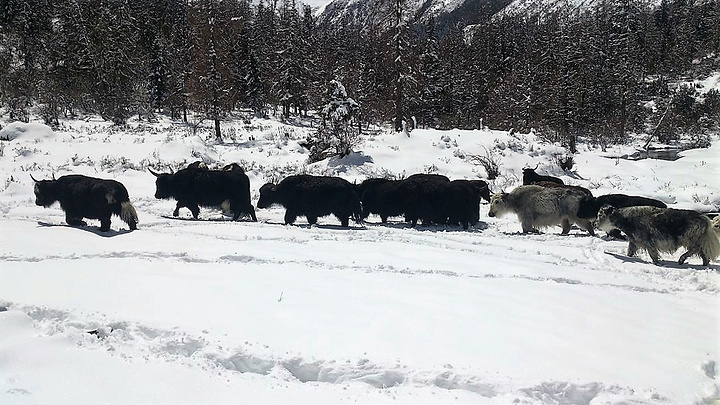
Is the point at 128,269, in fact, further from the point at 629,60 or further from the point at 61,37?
the point at 629,60

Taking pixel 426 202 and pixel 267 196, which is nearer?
pixel 267 196

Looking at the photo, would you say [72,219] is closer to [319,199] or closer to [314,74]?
[319,199]

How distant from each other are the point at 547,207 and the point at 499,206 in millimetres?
1530

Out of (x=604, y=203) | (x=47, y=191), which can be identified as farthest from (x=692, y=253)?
(x=47, y=191)

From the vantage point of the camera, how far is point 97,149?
22.4 m

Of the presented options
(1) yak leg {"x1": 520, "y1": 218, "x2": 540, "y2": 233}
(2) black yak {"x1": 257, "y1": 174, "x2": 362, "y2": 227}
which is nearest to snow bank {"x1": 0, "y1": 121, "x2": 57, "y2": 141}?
(2) black yak {"x1": 257, "y1": 174, "x2": 362, "y2": 227}

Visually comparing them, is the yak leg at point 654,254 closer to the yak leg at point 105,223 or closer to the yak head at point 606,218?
the yak head at point 606,218

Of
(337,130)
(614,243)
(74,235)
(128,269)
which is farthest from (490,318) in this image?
(337,130)

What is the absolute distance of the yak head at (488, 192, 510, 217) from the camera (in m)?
13.7

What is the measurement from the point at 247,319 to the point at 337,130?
19.2m

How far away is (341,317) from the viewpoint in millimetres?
5316

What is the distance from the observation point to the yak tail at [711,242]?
924cm

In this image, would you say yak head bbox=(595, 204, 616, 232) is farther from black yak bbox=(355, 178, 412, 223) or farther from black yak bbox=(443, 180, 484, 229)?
black yak bbox=(355, 178, 412, 223)

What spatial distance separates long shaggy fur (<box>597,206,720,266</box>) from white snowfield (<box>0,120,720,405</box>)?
349 millimetres
